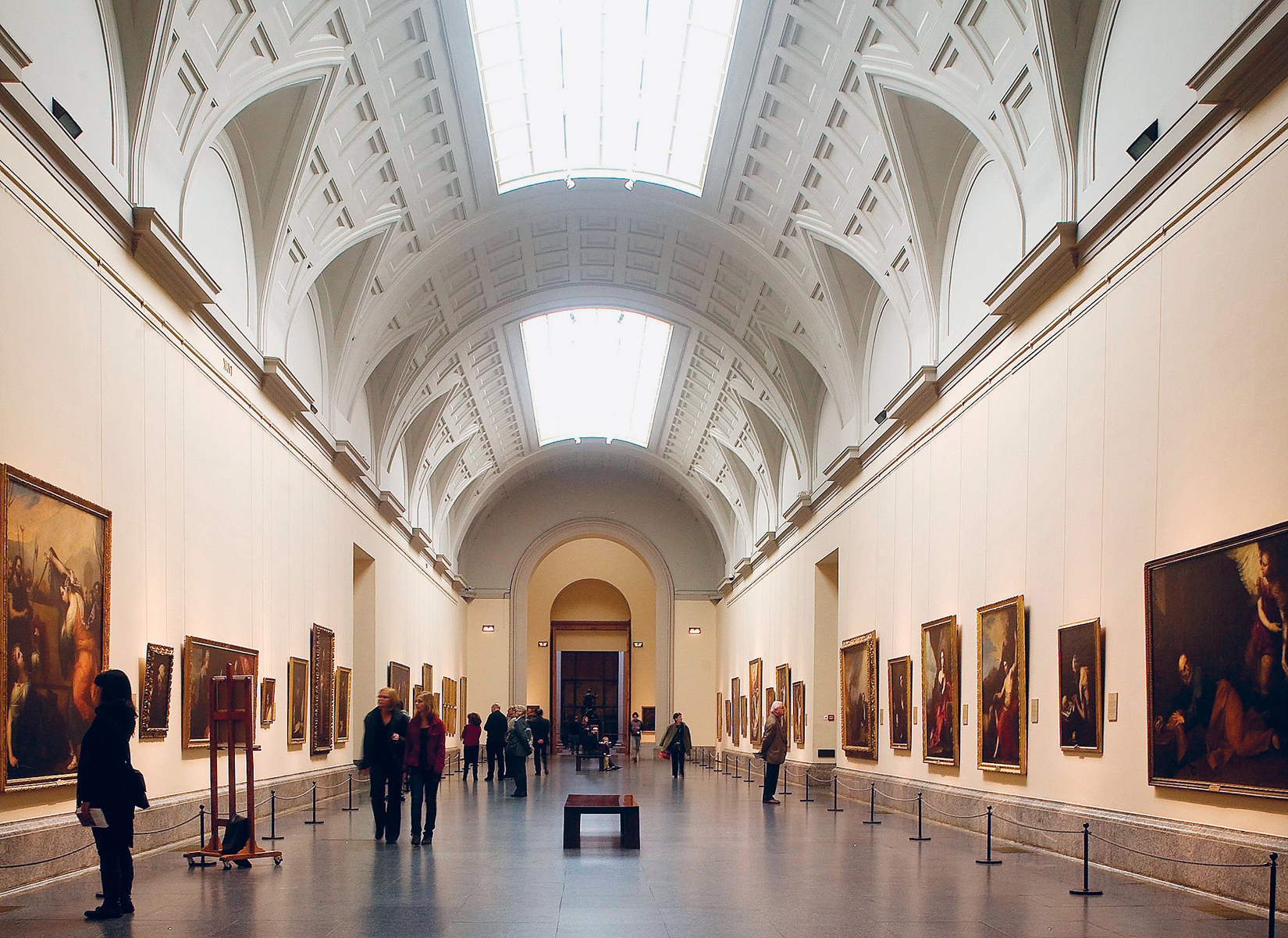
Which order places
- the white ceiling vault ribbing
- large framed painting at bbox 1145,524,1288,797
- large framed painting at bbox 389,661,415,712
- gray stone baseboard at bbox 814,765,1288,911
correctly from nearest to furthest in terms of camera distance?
large framed painting at bbox 1145,524,1288,797
gray stone baseboard at bbox 814,765,1288,911
the white ceiling vault ribbing
large framed painting at bbox 389,661,415,712

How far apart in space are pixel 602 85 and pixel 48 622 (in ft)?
41.6

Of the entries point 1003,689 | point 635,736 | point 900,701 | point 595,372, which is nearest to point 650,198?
point 900,701

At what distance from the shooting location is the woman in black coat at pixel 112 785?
782 centimetres

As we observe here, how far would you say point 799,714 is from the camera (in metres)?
26.3

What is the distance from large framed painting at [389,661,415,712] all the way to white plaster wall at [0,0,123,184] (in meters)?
17.7

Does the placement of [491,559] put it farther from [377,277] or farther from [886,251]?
[886,251]

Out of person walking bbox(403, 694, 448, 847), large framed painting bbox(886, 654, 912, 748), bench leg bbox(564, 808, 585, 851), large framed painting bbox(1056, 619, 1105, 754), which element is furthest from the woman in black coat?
large framed painting bbox(886, 654, 912, 748)

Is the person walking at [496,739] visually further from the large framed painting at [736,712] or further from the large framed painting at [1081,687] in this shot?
the large framed painting at [1081,687]

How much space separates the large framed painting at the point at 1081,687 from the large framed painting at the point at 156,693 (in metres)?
9.23

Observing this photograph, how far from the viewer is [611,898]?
8.66m

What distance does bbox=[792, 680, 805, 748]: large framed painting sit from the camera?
25.8m

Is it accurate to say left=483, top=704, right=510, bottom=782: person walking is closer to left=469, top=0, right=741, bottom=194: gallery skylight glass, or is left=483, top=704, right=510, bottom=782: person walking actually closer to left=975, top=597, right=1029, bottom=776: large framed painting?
left=469, top=0, right=741, bottom=194: gallery skylight glass

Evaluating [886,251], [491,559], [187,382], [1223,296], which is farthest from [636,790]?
[491,559]

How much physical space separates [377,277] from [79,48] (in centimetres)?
1027
